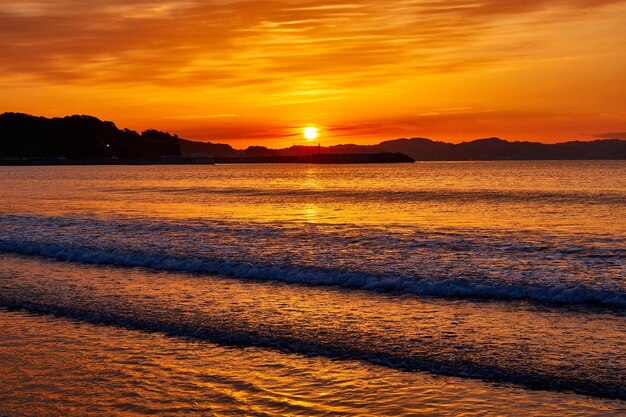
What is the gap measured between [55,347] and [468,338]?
7.48m

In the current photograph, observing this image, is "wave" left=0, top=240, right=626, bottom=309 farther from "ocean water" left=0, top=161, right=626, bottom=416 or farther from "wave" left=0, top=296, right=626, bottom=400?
"wave" left=0, top=296, right=626, bottom=400

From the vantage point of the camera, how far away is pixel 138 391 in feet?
31.7

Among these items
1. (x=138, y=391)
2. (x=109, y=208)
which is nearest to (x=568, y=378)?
(x=138, y=391)

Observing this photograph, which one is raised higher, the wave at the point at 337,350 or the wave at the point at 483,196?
the wave at the point at 483,196

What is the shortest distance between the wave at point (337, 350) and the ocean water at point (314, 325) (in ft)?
0.13

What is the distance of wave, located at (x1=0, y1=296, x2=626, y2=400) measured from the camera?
32.1ft

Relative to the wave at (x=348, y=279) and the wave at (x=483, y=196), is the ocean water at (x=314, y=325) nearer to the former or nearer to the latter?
the wave at (x=348, y=279)

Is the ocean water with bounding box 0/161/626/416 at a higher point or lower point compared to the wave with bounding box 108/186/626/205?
lower

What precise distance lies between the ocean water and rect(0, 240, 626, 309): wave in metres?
0.07

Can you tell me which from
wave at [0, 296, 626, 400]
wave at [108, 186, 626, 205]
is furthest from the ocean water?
wave at [108, 186, 626, 205]

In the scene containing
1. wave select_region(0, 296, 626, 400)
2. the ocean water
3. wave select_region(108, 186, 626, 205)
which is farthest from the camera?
wave select_region(108, 186, 626, 205)

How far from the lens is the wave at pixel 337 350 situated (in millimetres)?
9789

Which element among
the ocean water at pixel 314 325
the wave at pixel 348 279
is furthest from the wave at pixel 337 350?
the wave at pixel 348 279

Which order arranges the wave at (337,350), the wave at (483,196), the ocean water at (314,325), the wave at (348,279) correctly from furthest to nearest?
the wave at (483,196), the wave at (348,279), the wave at (337,350), the ocean water at (314,325)
